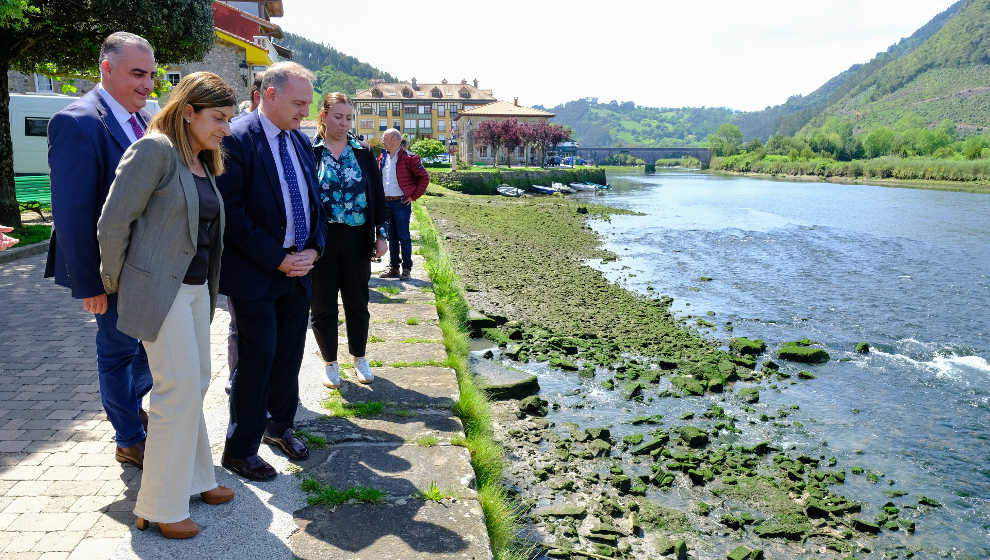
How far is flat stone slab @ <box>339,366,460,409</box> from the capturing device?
4957 mm

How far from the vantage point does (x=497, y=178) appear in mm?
51469

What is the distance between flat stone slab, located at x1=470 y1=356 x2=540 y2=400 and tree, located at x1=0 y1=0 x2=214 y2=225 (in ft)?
27.9

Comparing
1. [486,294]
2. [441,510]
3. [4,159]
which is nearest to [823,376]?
[486,294]

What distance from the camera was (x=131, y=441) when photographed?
3.60m

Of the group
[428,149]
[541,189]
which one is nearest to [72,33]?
[541,189]

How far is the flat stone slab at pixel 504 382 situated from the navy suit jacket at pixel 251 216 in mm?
4353

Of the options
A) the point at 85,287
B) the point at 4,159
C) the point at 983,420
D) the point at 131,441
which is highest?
the point at 4,159

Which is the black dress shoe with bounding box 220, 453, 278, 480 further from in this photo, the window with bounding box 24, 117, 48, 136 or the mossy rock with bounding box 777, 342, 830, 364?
the window with bounding box 24, 117, 48, 136

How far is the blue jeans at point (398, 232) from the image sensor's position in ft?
31.1

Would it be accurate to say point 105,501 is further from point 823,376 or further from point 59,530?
point 823,376

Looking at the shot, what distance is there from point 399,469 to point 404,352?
238 centimetres

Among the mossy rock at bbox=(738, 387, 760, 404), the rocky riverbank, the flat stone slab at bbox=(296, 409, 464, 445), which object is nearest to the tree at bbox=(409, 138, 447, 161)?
the rocky riverbank

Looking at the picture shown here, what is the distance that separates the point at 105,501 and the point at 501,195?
45.5 meters

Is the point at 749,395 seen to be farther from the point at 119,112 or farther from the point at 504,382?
the point at 119,112
